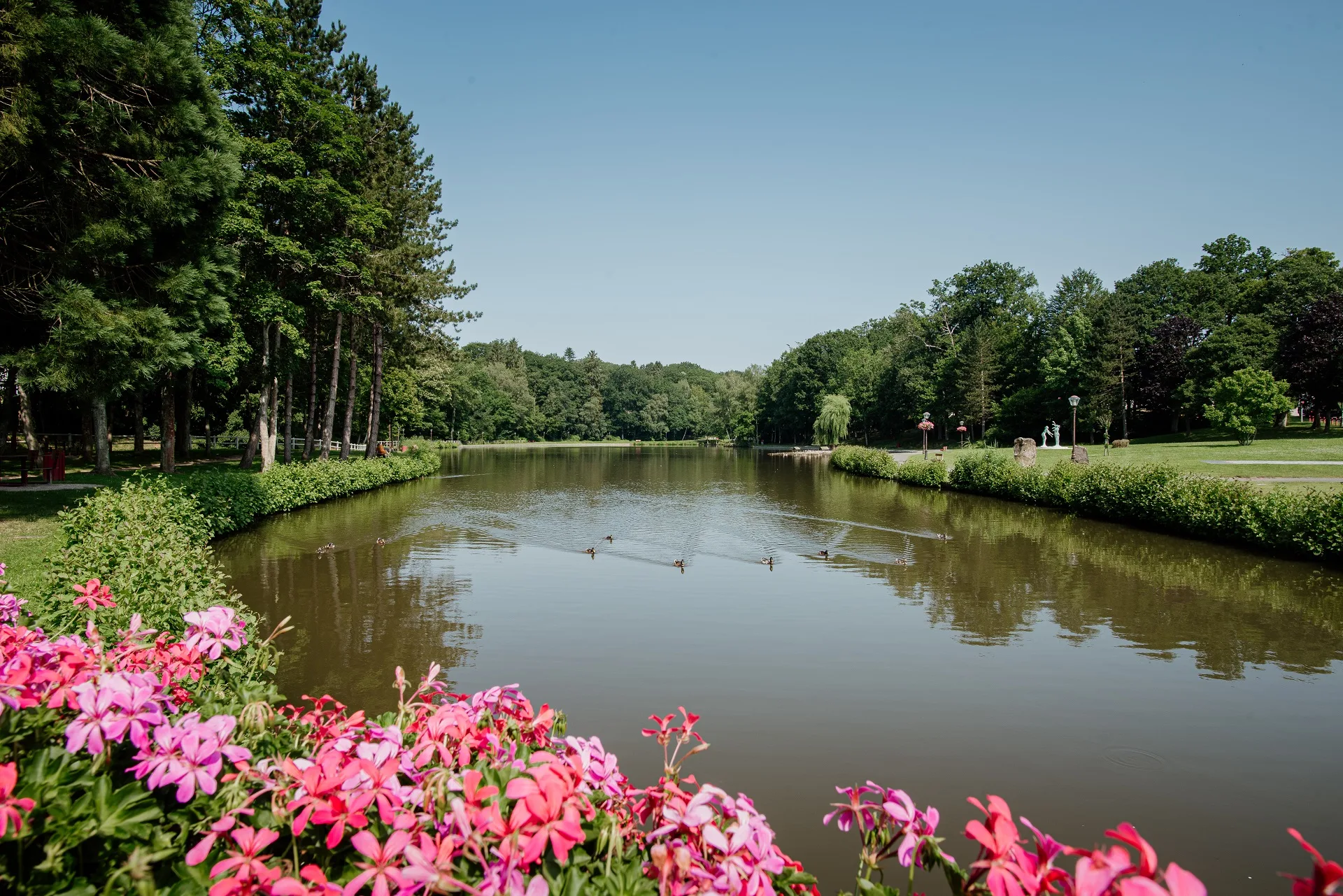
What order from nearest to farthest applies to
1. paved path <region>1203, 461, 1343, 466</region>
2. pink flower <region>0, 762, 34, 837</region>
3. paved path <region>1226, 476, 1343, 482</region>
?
pink flower <region>0, 762, 34, 837</region> < paved path <region>1226, 476, 1343, 482</region> < paved path <region>1203, 461, 1343, 466</region>

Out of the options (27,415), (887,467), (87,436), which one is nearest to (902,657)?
(887,467)

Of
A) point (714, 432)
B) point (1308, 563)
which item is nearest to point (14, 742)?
point (1308, 563)

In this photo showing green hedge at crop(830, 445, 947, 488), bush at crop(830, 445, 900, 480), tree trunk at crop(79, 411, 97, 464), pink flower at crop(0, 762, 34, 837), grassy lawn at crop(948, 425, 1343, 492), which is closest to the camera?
pink flower at crop(0, 762, 34, 837)

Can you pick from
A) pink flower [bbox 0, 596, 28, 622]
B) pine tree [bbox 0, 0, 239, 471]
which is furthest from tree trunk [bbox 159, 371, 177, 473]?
pink flower [bbox 0, 596, 28, 622]

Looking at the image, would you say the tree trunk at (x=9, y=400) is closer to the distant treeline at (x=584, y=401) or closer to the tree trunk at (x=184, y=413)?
the tree trunk at (x=184, y=413)

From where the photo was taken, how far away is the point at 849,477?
137 ft

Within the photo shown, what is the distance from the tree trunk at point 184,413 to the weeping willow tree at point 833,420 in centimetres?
5106

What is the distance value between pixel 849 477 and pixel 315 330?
28342 millimetres

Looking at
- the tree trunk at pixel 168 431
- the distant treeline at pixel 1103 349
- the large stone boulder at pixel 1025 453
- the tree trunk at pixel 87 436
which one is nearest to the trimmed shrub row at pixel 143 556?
the tree trunk at pixel 168 431

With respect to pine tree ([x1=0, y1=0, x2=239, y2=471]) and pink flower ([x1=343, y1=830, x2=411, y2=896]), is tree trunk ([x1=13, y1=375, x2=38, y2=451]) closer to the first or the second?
pine tree ([x1=0, y1=0, x2=239, y2=471])

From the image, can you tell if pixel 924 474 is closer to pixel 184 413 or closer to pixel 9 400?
pixel 184 413

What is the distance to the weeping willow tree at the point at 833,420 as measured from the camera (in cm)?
6825

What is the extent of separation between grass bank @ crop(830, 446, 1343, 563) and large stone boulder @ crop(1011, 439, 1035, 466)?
0.73 metres

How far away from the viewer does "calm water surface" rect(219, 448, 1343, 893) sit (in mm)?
5746
